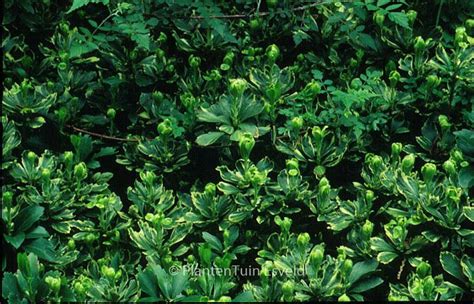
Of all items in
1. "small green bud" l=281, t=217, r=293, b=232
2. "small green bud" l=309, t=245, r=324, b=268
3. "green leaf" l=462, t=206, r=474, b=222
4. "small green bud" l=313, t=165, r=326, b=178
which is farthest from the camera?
"small green bud" l=313, t=165, r=326, b=178

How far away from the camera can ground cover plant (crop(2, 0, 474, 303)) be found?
2.64 meters

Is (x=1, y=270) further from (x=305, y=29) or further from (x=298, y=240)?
(x=305, y=29)

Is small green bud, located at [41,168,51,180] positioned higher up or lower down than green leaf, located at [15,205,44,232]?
higher up

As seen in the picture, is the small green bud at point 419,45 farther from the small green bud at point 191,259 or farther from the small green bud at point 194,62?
the small green bud at point 191,259

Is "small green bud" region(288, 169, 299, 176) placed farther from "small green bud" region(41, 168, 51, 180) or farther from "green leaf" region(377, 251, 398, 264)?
"small green bud" region(41, 168, 51, 180)

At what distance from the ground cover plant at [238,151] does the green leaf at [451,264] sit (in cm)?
1

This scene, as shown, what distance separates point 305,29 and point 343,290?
1.39 m

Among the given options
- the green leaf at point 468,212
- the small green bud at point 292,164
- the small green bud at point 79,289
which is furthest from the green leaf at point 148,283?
the green leaf at point 468,212

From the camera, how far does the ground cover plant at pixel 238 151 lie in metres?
2.64

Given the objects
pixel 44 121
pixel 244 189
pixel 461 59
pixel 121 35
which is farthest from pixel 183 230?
pixel 461 59

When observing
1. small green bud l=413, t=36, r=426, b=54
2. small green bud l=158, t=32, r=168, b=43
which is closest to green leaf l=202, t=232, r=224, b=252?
small green bud l=158, t=32, r=168, b=43

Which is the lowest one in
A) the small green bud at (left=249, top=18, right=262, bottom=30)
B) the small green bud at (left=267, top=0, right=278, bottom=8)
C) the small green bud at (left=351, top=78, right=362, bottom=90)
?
the small green bud at (left=351, top=78, right=362, bottom=90)

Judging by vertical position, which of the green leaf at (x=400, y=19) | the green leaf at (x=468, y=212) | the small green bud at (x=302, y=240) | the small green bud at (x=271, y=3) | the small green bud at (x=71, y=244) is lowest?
the small green bud at (x=71, y=244)

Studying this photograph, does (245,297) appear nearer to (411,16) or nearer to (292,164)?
(292,164)
